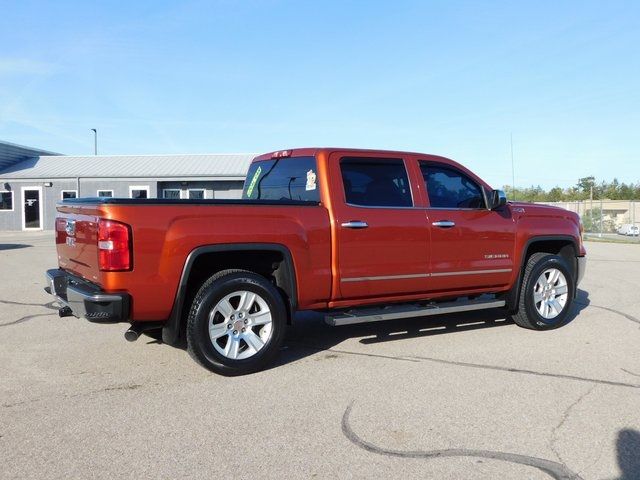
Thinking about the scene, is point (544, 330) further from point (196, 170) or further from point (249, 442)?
point (196, 170)

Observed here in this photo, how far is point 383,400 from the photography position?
162 inches

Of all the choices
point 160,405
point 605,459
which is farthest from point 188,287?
point 605,459

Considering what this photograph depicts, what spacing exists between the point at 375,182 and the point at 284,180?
3.17ft

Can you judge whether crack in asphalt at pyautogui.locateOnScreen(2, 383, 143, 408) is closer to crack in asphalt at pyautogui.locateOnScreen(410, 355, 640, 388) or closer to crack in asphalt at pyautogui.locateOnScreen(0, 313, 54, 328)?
crack in asphalt at pyautogui.locateOnScreen(410, 355, 640, 388)

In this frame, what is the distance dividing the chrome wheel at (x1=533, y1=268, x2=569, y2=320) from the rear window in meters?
2.91

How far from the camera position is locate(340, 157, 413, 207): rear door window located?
17.6 feet

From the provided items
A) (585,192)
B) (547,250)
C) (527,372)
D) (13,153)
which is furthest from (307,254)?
(585,192)

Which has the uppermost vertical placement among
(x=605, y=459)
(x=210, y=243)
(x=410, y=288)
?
(x=210, y=243)

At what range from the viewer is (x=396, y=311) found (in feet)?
17.7

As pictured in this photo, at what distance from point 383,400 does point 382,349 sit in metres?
1.43

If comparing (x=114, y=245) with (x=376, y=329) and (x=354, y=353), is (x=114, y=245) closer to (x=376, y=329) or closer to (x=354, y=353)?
(x=354, y=353)

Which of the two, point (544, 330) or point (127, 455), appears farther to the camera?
point (544, 330)

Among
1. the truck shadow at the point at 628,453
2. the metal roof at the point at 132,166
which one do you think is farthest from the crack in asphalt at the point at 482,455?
the metal roof at the point at 132,166

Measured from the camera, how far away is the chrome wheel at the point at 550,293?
21.1ft
